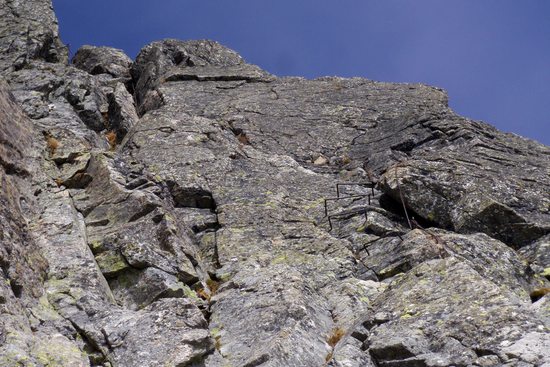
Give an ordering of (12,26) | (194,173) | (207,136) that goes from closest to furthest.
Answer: (194,173), (207,136), (12,26)

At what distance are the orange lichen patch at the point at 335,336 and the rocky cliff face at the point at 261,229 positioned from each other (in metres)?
0.05

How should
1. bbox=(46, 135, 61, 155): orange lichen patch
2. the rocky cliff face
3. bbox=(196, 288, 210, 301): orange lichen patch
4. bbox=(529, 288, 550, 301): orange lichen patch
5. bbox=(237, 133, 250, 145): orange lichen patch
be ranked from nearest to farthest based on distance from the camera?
the rocky cliff face < bbox=(196, 288, 210, 301): orange lichen patch < bbox=(529, 288, 550, 301): orange lichen patch < bbox=(46, 135, 61, 155): orange lichen patch < bbox=(237, 133, 250, 145): orange lichen patch

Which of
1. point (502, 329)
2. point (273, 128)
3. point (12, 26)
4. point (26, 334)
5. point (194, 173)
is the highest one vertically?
point (12, 26)

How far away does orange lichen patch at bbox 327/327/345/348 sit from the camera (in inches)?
656

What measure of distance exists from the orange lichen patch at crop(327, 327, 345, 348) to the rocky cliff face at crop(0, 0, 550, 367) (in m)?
0.05

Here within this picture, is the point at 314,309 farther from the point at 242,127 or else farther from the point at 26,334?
the point at 242,127

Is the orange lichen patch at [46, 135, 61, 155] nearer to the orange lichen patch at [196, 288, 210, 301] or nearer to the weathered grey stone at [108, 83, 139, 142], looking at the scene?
the weathered grey stone at [108, 83, 139, 142]

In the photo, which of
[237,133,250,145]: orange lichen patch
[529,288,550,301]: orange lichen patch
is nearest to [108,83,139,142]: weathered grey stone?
[237,133,250,145]: orange lichen patch

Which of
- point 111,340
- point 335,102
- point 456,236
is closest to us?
point 111,340

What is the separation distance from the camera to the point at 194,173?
26.3 metres

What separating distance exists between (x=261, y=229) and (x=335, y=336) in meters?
6.60

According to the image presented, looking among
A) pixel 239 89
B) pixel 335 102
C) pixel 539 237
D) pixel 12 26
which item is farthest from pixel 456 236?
pixel 12 26

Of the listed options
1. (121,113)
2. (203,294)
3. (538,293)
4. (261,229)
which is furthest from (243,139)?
(538,293)

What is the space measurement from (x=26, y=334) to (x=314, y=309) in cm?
646
